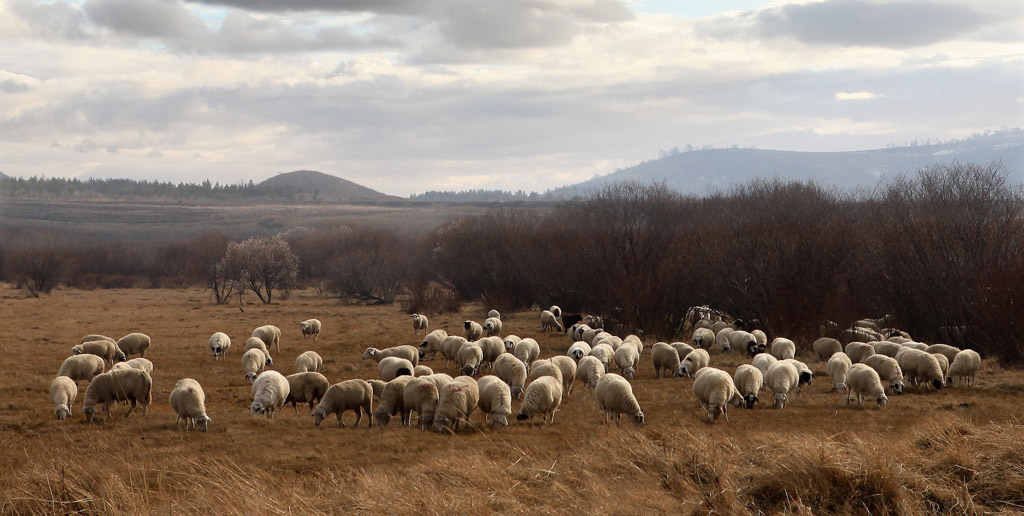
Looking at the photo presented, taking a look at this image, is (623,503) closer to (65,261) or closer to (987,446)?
(987,446)

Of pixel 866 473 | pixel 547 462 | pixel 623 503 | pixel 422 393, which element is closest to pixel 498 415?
pixel 422 393

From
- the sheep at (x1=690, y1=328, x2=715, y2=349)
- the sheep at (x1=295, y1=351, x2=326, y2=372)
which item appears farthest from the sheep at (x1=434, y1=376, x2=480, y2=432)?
the sheep at (x1=690, y1=328, x2=715, y2=349)

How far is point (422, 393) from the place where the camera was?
14.6m

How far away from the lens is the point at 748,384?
1658 cm

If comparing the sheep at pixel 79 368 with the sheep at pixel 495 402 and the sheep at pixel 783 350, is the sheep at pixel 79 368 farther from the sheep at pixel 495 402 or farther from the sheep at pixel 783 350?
the sheep at pixel 783 350

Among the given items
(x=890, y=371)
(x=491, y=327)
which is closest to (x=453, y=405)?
(x=890, y=371)

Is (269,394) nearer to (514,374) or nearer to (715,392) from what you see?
(514,374)

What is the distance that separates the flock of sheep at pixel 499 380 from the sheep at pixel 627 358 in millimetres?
28

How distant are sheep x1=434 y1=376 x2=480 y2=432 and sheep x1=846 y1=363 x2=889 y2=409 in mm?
8616

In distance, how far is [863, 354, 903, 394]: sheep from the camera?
18.0m

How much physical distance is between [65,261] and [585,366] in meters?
64.5

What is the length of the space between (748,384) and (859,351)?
6260 mm

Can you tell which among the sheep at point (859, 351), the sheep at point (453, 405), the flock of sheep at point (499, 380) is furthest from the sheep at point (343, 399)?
the sheep at point (859, 351)

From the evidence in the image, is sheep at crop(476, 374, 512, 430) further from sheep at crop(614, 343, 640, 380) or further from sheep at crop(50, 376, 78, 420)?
sheep at crop(50, 376, 78, 420)
